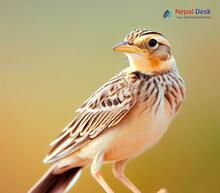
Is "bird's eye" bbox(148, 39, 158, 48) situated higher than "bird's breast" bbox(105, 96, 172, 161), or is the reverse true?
"bird's eye" bbox(148, 39, 158, 48)

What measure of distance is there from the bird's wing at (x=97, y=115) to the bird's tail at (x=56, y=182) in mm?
56

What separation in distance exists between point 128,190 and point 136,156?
117 millimetres

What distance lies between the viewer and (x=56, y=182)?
1.54 metres

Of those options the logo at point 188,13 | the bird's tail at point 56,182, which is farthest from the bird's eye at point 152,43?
the bird's tail at point 56,182

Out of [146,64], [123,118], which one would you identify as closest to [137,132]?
[123,118]

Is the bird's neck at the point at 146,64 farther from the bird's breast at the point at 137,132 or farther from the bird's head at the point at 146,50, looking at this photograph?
the bird's breast at the point at 137,132

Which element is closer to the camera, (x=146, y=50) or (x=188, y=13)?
(x=146, y=50)

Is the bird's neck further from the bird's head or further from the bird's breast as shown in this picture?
the bird's breast

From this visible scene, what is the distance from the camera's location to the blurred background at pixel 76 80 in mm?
1567

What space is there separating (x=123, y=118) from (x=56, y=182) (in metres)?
0.31

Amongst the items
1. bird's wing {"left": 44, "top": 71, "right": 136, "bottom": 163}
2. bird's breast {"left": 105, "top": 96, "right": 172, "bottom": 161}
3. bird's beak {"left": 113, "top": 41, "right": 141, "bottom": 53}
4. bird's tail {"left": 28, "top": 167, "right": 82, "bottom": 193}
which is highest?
bird's beak {"left": 113, "top": 41, "right": 141, "bottom": 53}

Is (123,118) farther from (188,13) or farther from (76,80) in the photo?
(188,13)

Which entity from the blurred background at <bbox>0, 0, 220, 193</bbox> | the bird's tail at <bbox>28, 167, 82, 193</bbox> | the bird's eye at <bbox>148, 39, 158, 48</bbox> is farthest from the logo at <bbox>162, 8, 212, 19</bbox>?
the bird's tail at <bbox>28, 167, 82, 193</bbox>

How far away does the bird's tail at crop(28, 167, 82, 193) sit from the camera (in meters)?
1.54
